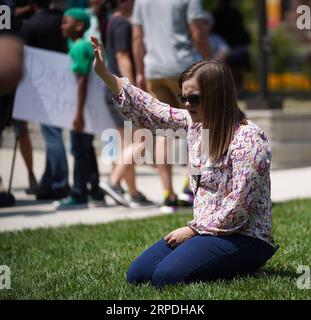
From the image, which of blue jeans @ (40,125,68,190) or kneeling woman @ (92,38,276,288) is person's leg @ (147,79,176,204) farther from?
kneeling woman @ (92,38,276,288)

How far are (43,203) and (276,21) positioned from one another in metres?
26.0

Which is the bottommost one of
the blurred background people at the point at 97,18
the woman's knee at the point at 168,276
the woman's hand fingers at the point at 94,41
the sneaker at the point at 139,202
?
the sneaker at the point at 139,202

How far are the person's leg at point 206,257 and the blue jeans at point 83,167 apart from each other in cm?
355

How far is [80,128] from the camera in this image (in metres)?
8.45

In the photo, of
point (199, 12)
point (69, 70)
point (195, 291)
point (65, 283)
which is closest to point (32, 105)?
point (69, 70)

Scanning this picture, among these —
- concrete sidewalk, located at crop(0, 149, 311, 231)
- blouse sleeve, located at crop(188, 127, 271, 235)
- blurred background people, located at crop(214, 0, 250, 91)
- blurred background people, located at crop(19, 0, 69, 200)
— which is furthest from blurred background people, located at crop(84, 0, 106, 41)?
blurred background people, located at crop(214, 0, 250, 91)

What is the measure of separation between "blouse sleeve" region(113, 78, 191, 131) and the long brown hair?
24 centimetres

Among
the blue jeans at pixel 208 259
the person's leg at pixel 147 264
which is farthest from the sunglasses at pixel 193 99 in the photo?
the person's leg at pixel 147 264

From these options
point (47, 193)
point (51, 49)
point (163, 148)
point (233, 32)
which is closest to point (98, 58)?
point (163, 148)

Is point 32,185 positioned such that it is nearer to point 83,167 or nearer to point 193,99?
point 83,167

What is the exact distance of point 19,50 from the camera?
112 inches

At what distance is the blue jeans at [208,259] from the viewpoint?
4953 millimetres

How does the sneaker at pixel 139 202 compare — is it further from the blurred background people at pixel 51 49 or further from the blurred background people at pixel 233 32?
the blurred background people at pixel 233 32

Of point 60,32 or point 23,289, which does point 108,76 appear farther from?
point 60,32
